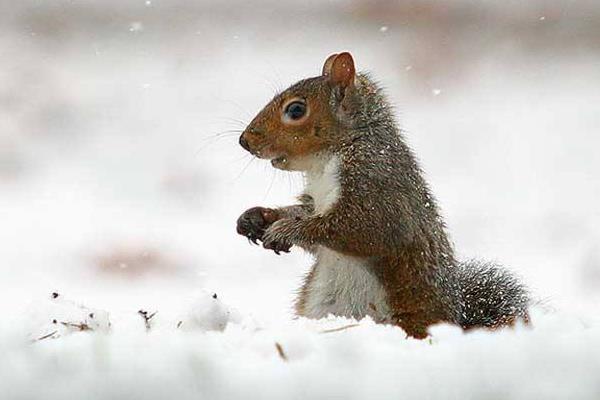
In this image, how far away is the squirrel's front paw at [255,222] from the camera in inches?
53.4

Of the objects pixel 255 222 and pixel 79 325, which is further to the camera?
pixel 255 222

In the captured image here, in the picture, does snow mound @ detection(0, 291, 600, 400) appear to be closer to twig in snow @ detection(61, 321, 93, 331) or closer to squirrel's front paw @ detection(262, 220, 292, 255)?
twig in snow @ detection(61, 321, 93, 331)

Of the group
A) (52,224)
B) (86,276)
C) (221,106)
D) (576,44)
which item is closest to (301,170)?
(86,276)

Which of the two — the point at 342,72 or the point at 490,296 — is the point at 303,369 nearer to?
the point at 490,296

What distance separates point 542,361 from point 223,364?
0.48ft

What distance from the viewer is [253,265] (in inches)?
108

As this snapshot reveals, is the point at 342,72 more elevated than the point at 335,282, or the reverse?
the point at 342,72

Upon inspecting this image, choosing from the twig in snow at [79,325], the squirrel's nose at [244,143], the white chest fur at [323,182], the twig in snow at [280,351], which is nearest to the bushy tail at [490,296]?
the white chest fur at [323,182]

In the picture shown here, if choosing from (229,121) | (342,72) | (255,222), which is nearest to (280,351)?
(255,222)

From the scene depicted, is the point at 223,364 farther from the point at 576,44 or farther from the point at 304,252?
the point at 576,44

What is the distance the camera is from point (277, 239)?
1.30 m

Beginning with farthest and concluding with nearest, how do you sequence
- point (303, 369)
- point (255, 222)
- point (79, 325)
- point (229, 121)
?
point (229, 121) → point (255, 222) → point (79, 325) → point (303, 369)

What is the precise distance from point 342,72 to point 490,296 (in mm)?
322

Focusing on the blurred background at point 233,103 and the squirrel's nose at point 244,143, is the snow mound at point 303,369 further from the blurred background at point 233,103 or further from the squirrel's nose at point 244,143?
the blurred background at point 233,103
